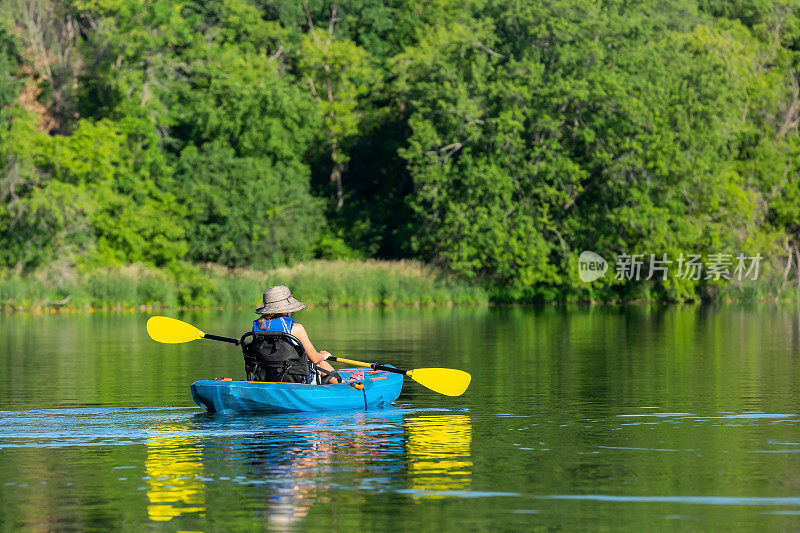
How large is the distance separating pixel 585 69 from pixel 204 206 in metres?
16.6

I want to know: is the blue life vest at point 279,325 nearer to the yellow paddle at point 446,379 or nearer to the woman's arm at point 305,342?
the woman's arm at point 305,342

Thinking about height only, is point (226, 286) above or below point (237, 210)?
below

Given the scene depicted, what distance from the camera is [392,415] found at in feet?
57.2

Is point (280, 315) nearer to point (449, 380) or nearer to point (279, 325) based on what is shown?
point (279, 325)

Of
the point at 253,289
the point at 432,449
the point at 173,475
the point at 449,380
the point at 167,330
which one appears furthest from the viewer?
the point at 253,289

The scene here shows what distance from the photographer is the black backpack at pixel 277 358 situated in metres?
16.7

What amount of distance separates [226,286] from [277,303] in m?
36.6

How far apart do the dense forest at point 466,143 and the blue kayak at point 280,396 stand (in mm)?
36925

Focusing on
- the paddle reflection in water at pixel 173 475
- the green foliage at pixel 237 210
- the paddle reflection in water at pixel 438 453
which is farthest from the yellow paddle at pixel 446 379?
the green foliage at pixel 237 210

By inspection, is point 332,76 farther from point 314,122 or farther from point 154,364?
point 154,364

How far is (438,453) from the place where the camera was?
1389cm

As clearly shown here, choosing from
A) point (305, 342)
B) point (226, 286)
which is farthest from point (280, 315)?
point (226, 286)

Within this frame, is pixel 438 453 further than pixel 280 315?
No

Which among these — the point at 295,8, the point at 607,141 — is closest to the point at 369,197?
the point at 295,8
